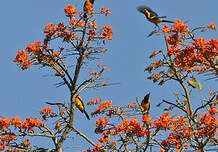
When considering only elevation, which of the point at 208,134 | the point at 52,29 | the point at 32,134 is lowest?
the point at 208,134

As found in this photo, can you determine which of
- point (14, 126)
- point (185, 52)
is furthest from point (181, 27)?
point (14, 126)

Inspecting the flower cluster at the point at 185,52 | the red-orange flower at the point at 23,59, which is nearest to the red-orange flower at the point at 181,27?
the flower cluster at the point at 185,52

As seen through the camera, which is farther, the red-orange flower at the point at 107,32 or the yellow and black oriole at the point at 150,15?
the yellow and black oriole at the point at 150,15

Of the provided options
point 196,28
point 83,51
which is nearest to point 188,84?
point 196,28

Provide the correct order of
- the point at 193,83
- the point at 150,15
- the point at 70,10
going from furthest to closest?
the point at 150,15, the point at 193,83, the point at 70,10

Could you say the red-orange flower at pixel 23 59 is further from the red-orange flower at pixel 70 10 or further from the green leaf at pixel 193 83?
the green leaf at pixel 193 83

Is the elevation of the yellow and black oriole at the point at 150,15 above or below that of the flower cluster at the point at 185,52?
above

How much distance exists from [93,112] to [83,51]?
1.68 m

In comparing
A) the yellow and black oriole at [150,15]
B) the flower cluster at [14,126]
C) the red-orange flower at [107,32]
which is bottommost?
Answer: the flower cluster at [14,126]

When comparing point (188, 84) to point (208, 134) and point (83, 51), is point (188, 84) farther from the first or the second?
point (83, 51)

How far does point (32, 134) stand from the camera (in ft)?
23.1

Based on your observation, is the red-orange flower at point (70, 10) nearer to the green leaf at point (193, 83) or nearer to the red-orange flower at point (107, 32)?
the red-orange flower at point (107, 32)

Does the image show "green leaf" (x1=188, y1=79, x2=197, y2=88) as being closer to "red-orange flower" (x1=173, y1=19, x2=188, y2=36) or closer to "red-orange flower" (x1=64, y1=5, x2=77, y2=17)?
"red-orange flower" (x1=173, y1=19, x2=188, y2=36)

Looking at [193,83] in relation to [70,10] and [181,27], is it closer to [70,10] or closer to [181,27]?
[181,27]
